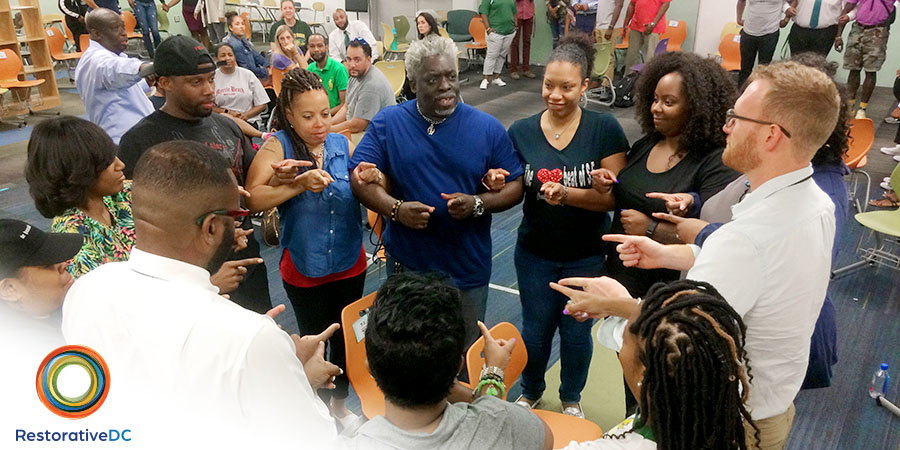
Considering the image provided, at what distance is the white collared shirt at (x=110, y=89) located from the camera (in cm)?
362

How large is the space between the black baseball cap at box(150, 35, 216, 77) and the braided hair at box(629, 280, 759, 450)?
221 centimetres

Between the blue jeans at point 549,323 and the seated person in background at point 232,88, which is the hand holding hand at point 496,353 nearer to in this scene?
the blue jeans at point 549,323

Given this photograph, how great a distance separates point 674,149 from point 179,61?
2108 mm

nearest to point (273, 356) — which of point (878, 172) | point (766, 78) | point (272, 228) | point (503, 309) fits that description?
point (766, 78)

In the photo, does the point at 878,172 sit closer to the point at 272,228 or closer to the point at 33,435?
the point at 272,228

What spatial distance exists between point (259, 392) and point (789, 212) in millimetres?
1279

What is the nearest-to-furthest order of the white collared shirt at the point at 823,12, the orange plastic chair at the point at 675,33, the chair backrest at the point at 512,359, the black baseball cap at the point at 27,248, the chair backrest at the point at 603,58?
the black baseball cap at the point at 27,248 < the chair backrest at the point at 512,359 < the white collared shirt at the point at 823,12 < the chair backrest at the point at 603,58 < the orange plastic chair at the point at 675,33

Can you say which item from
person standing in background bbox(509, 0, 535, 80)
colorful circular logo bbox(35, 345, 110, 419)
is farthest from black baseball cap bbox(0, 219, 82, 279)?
person standing in background bbox(509, 0, 535, 80)

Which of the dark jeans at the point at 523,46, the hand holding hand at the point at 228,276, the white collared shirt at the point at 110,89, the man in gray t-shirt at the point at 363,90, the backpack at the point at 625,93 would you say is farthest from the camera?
the dark jeans at the point at 523,46

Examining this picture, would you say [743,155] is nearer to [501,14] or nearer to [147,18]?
[501,14]

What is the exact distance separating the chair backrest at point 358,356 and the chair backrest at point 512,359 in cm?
42

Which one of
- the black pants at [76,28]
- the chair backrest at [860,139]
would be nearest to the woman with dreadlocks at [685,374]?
the chair backrest at [860,139]

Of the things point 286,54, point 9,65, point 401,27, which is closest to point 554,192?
point 286,54

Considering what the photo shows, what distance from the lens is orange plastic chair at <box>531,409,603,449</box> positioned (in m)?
2.12
